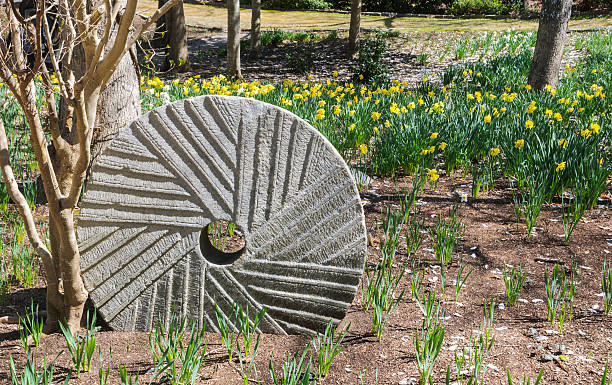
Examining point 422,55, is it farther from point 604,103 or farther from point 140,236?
point 140,236

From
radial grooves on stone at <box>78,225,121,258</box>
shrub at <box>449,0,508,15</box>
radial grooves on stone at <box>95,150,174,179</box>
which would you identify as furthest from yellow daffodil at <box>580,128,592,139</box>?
shrub at <box>449,0,508,15</box>

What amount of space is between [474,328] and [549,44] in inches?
201

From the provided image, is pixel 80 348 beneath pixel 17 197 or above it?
beneath

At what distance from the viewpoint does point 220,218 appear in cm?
246

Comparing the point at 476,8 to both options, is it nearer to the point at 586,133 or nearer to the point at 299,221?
the point at 586,133

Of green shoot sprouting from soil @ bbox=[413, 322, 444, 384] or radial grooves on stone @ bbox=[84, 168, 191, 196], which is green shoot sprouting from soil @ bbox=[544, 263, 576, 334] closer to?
green shoot sprouting from soil @ bbox=[413, 322, 444, 384]

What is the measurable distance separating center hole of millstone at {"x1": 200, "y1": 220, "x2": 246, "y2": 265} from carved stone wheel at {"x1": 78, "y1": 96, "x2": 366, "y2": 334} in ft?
0.44

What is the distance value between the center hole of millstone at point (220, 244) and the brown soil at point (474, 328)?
37cm

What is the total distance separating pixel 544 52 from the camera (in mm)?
6629

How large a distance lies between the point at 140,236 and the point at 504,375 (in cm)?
163

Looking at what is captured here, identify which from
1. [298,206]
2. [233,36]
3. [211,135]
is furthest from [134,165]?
[233,36]

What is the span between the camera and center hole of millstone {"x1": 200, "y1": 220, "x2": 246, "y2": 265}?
2700 millimetres

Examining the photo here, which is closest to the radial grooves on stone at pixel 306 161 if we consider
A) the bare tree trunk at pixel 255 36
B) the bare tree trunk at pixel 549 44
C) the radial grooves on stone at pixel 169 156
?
the radial grooves on stone at pixel 169 156

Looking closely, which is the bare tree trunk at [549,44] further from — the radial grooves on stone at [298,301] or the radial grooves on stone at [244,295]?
the radial grooves on stone at [244,295]
